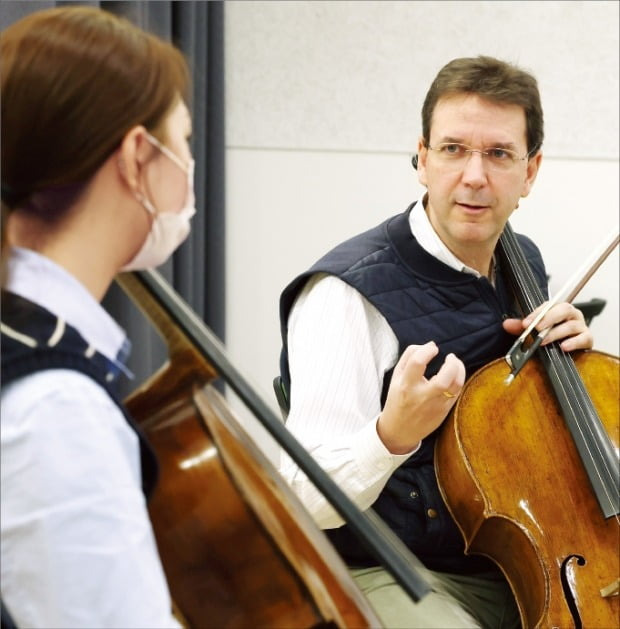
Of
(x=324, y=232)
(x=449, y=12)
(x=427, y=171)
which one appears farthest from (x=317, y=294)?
(x=449, y=12)

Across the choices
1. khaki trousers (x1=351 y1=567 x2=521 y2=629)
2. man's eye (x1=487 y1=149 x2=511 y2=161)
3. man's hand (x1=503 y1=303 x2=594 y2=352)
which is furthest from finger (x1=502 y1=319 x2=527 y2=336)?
khaki trousers (x1=351 y1=567 x2=521 y2=629)

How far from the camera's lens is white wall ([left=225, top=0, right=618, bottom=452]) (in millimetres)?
2486

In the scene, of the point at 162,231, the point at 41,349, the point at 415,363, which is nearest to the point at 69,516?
the point at 41,349

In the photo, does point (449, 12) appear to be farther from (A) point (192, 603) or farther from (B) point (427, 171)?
(A) point (192, 603)

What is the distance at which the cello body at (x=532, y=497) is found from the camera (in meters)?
1.11

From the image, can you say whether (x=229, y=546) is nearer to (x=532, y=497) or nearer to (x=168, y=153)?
(x=168, y=153)

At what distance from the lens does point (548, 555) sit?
44.4 inches

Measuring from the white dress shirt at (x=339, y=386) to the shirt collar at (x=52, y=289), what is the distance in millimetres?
513

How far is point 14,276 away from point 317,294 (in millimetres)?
658

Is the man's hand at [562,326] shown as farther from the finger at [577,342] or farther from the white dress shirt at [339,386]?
the white dress shirt at [339,386]

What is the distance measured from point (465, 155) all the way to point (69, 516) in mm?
909

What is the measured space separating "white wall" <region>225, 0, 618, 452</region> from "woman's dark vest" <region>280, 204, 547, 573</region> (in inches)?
44.3

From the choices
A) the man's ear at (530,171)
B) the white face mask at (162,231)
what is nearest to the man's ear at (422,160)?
the man's ear at (530,171)

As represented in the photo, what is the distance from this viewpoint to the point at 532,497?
1.18m
